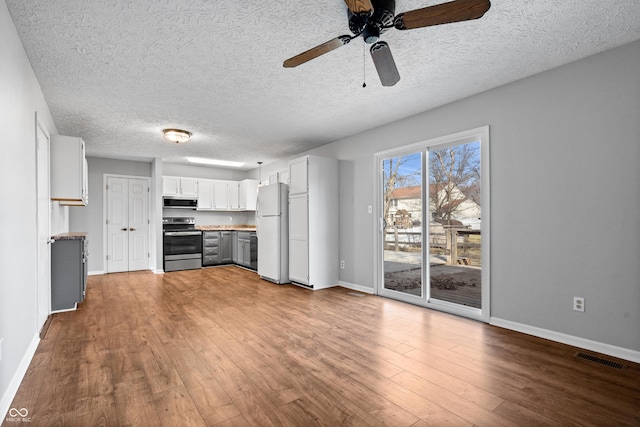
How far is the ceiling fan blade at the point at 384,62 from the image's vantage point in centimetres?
206

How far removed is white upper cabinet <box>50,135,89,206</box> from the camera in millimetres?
3785

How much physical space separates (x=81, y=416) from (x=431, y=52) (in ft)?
11.2

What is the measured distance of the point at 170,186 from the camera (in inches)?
282

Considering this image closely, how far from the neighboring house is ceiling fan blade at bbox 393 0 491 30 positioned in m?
2.28

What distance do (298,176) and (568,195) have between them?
11.7ft

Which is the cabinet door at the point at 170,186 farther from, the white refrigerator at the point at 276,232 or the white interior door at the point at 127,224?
the white refrigerator at the point at 276,232

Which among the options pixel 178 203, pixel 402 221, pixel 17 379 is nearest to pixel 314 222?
pixel 402 221

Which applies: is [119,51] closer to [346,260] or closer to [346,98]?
[346,98]

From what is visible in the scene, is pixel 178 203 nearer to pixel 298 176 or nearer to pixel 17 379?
pixel 298 176

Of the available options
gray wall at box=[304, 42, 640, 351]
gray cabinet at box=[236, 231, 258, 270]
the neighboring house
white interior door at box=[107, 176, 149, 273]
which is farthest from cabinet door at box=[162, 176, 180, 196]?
gray wall at box=[304, 42, 640, 351]

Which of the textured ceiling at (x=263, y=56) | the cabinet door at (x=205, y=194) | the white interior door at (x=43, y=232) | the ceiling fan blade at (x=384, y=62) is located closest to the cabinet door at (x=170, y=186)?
the cabinet door at (x=205, y=194)

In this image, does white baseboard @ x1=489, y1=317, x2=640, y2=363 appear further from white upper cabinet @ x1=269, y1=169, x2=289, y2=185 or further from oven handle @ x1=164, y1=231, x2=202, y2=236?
oven handle @ x1=164, y1=231, x2=202, y2=236

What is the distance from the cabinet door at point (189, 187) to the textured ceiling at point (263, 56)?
9.71 ft

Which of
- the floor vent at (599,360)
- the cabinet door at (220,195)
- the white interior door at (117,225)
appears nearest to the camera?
the floor vent at (599,360)
